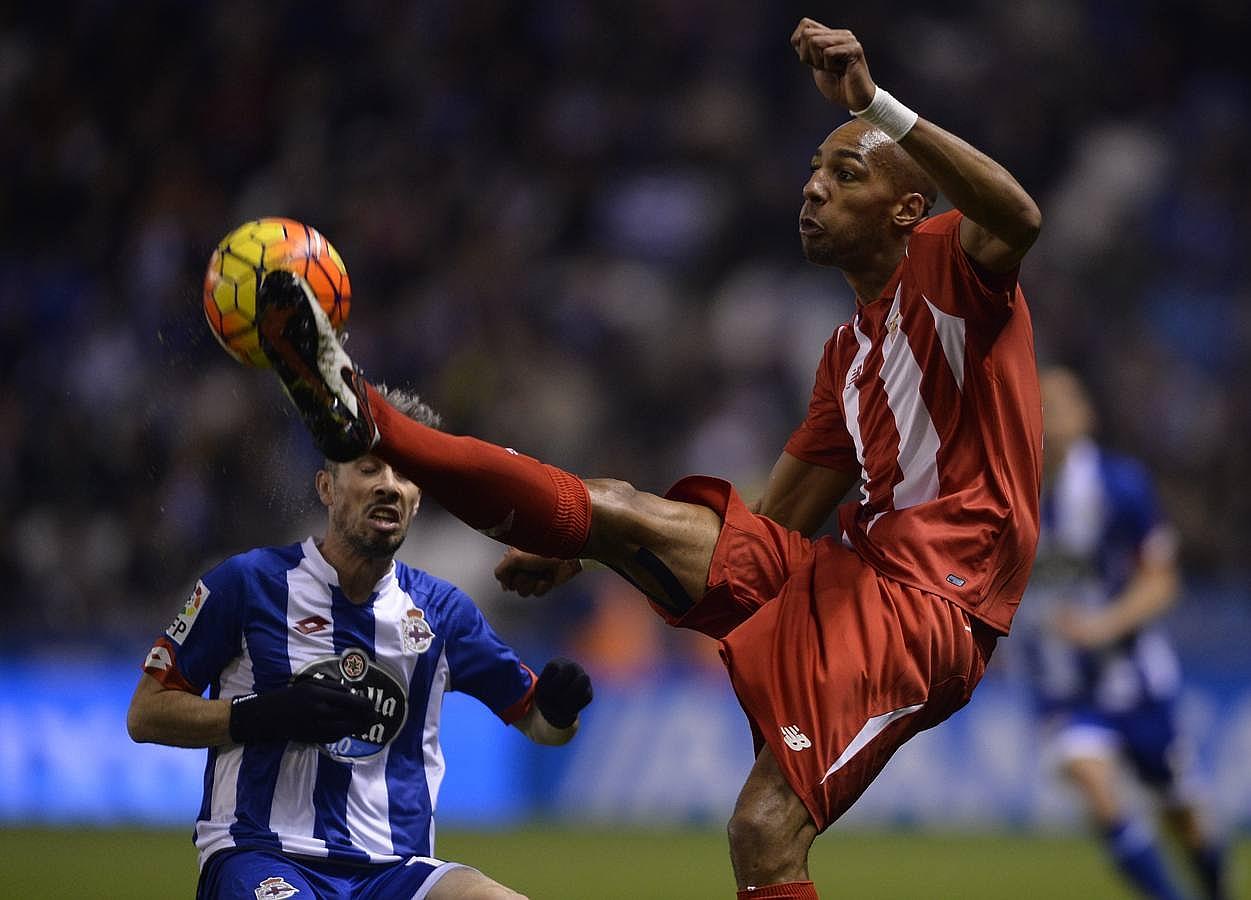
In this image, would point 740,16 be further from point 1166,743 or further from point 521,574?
point 521,574

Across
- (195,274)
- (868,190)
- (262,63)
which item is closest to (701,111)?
(262,63)

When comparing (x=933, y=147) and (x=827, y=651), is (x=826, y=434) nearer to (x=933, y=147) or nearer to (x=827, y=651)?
(x=827, y=651)

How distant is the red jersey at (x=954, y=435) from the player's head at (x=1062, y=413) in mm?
3962

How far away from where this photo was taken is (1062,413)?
8531 millimetres

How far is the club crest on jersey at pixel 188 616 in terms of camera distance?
4648mm

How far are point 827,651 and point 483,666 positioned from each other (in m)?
1.14

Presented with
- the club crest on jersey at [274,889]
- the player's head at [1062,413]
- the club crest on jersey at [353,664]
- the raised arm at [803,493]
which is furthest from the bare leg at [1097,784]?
the club crest on jersey at [274,889]

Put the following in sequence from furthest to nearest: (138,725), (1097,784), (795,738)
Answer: (1097,784)
(138,725)
(795,738)

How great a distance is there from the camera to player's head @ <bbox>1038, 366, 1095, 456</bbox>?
8453mm

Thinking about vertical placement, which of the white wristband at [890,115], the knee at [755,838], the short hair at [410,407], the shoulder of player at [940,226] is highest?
the white wristband at [890,115]

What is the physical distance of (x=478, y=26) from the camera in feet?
52.5

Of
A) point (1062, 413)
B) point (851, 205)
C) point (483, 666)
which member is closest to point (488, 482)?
point (483, 666)

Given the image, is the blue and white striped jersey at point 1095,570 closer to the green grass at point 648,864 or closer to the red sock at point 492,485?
the green grass at point 648,864

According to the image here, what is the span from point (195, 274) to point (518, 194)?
29.2ft
